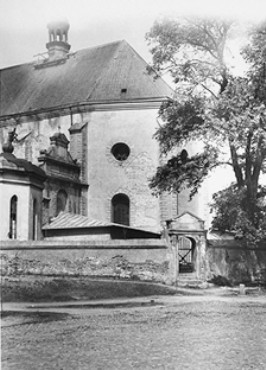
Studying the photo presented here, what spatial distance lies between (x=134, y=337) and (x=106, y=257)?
954cm

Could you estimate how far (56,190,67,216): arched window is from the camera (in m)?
25.7

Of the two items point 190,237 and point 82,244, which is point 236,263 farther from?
point 82,244

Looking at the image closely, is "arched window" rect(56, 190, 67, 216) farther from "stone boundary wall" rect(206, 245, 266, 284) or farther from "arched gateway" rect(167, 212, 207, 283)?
"stone boundary wall" rect(206, 245, 266, 284)

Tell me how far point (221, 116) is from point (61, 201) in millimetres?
10933

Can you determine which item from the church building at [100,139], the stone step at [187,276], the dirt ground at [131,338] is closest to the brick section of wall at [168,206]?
the church building at [100,139]

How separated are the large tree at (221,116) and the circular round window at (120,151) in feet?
26.0

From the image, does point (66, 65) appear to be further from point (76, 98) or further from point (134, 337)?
point (134, 337)

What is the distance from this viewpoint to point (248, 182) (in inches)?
749

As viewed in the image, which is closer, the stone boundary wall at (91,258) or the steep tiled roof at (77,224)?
the stone boundary wall at (91,258)

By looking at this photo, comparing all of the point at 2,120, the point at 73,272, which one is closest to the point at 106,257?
the point at 73,272

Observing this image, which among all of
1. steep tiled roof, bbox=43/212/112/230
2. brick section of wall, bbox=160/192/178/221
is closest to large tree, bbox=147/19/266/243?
steep tiled roof, bbox=43/212/112/230

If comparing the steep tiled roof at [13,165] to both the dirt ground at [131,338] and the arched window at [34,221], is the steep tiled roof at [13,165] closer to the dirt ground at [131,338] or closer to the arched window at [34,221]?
the arched window at [34,221]

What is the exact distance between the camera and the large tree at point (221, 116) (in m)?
17.1

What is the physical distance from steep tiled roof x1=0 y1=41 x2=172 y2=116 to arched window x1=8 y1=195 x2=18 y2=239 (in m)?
10.0
